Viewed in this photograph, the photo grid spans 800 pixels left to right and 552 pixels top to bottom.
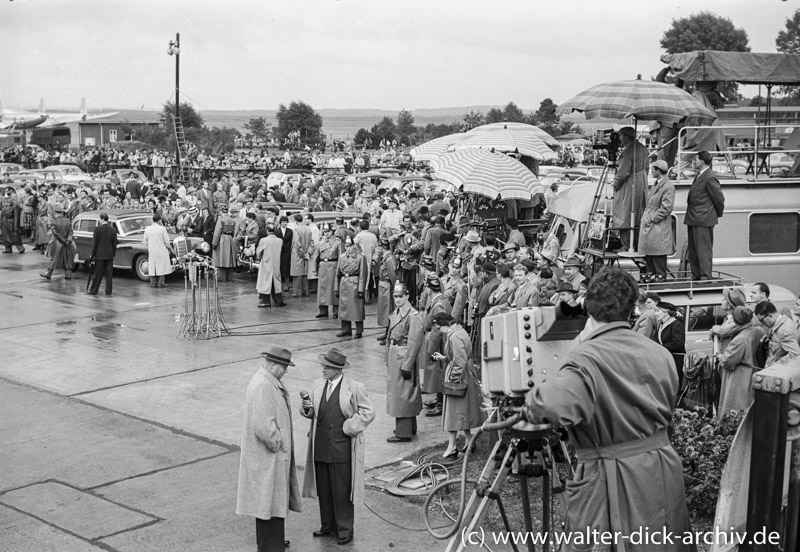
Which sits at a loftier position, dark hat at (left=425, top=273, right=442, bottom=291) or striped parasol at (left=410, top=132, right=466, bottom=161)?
striped parasol at (left=410, top=132, right=466, bottom=161)

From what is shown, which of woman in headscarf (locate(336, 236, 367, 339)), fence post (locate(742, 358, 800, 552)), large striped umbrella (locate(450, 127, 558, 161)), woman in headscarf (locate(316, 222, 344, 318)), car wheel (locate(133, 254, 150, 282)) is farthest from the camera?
car wheel (locate(133, 254, 150, 282))

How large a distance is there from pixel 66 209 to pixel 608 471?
2593 cm

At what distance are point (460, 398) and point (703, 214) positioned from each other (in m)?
4.27

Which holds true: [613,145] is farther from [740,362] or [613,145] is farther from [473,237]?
[740,362]

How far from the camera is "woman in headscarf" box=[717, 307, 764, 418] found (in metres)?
9.58

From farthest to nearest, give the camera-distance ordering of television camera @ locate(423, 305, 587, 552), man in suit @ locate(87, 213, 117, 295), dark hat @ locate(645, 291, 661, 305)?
1. man in suit @ locate(87, 213, 117, 295)
2. dark hat @ locate(645, 291, 661, 305)
3. television camera @ locate(423, 305, 587, 552)

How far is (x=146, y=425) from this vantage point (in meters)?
12.2

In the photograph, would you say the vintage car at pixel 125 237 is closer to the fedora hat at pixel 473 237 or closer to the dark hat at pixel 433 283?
the fedora hat at pixel 473 237

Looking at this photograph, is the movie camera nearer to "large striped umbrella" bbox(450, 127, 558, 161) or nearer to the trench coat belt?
"large striped umbrella" bbox(450, 127, 558, 161)

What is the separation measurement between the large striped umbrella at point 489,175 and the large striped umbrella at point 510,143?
67.3 inches

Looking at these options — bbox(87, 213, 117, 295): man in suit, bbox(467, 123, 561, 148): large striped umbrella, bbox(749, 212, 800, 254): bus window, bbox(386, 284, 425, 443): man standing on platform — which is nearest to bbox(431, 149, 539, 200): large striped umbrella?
bbox(467, 123, 561, 148): large striped umbrella

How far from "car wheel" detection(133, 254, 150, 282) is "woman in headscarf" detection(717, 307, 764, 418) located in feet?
53.9

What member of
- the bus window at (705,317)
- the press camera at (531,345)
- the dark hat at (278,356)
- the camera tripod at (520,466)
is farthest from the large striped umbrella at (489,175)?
the press camera at (531,345)

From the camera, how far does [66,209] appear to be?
28.0 meters
